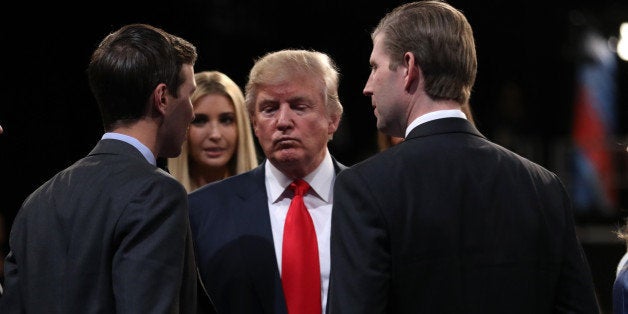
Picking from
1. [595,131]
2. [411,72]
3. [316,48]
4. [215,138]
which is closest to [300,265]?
[215,138]

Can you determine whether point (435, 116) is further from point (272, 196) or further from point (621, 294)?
point (272, 196)

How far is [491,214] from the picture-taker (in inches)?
81.7

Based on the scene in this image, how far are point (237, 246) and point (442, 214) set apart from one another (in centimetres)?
101

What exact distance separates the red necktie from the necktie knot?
0.06m

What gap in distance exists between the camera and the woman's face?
137 inches

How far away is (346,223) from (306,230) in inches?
33.0

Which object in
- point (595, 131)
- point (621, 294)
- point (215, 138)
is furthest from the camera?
point (595, 131)

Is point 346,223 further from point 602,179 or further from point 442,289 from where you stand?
point 602,179

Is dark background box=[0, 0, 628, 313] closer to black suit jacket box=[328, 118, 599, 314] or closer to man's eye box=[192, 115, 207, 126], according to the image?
man's eye box=[192, 115, 207, 126]

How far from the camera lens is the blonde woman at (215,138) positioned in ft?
11.4

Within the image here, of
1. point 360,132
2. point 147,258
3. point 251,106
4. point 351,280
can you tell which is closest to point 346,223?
point 351,280

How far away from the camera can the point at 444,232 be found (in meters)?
2.04

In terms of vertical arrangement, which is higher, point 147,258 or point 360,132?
point 147,258

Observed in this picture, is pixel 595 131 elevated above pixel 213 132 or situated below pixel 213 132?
below
